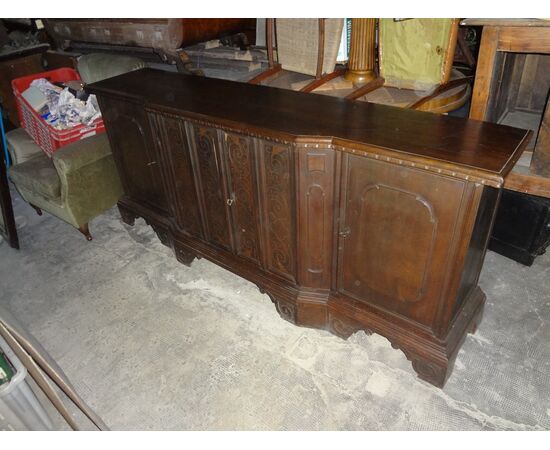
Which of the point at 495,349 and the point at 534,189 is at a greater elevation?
the point at 534,189

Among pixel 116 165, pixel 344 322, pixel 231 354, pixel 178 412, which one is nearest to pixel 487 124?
pixel 344 322

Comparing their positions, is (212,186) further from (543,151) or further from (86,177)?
(543,151)

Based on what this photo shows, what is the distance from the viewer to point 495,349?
6.05ft

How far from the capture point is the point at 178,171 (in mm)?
2096

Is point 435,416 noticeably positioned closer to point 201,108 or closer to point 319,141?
point 319,141

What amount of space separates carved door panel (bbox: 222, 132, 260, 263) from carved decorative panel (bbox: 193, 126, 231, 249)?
0.06 meters

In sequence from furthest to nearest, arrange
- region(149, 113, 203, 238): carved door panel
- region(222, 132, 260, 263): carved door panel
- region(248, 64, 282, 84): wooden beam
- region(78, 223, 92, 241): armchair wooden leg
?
1. region(78, 223, 92, 241): armchair wooden leg
2. region(248, 64, 282, 84): wooden beam
3. region(149, 113, 203, 238): carved door panel
4. region(222, 132, 260, 263): carved door panel

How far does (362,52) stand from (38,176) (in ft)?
7.21

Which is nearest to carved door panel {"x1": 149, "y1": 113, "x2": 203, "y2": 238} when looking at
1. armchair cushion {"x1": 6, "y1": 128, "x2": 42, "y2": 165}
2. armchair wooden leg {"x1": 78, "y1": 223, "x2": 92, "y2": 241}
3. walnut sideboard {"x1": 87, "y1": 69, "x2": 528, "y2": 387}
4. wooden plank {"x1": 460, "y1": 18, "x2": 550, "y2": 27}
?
walnut sideboard {"x1": 87, "y1": 69, "x2": 528, "y2": 387}

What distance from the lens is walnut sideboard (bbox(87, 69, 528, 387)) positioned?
1343 millimetres

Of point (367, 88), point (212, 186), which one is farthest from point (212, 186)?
point (367, 88)

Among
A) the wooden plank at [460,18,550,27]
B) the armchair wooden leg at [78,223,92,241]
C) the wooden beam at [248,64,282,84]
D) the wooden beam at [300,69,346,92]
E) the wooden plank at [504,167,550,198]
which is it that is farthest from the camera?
the armchair wooden leg at [78,223,92,241]

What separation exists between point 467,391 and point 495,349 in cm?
30

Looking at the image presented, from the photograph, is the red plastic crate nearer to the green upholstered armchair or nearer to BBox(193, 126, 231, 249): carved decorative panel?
the green upholstered armchair
